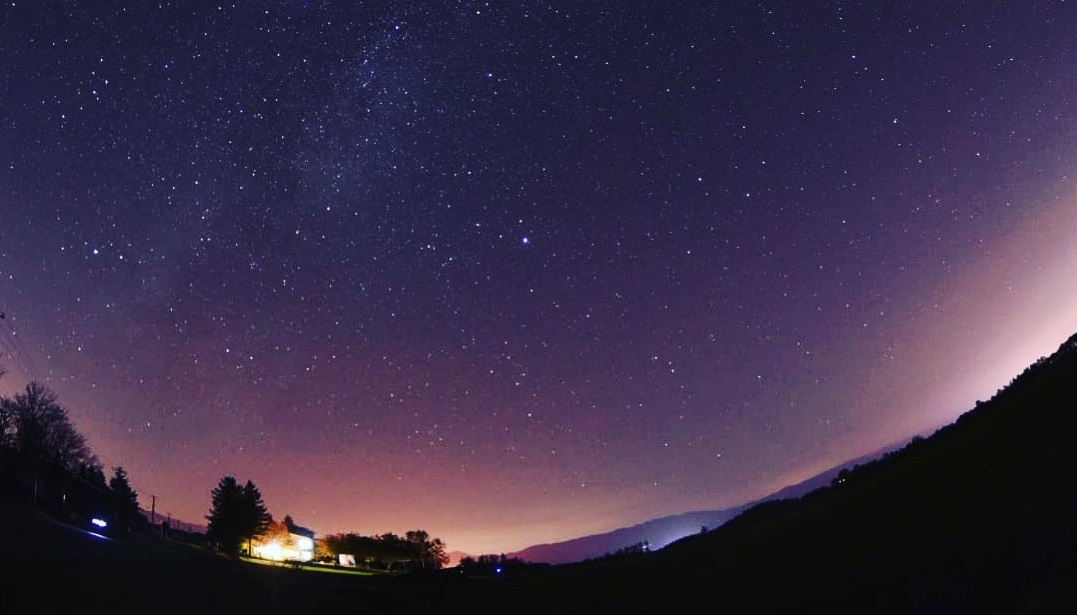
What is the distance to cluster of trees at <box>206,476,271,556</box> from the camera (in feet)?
272

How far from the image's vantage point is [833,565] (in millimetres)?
20672

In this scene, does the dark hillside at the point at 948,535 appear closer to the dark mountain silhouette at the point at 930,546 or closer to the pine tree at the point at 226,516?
the dark mountain silhouette at the point at 930,546

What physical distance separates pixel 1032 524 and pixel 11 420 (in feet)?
267

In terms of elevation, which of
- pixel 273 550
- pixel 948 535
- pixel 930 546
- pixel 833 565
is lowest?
pixel 833 565

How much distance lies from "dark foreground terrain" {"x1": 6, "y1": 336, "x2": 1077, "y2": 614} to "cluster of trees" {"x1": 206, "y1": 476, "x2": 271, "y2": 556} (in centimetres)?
6080

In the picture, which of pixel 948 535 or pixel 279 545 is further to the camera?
pixel 279 545

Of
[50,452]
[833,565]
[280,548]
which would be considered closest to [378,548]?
[280,548]

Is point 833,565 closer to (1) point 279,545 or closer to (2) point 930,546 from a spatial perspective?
(2) point 930,546

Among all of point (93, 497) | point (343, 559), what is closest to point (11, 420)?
point (93, 497)

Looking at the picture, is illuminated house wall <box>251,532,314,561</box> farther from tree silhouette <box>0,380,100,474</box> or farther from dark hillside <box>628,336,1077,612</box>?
dark hillside <box>628,336,1077,612</box>

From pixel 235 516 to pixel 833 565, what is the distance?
8175cm

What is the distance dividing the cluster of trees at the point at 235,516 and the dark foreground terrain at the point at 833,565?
60804 mm

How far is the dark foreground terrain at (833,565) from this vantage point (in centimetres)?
1374

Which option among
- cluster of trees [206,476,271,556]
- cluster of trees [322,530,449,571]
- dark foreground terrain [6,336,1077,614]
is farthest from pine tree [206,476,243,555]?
dark foreground terrain [6,336,1077,614]
